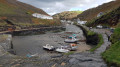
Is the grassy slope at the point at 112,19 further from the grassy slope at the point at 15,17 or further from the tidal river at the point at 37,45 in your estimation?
the grassy slope at the point at 15,17

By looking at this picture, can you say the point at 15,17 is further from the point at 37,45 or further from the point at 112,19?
the point at 112,19

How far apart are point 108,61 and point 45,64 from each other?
22.1ft

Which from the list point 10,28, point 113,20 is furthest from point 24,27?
point 113,20

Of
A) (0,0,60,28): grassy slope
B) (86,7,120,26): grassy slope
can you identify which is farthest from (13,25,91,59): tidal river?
(0,0,60,28): grassy slope

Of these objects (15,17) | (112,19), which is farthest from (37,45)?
(15,17)

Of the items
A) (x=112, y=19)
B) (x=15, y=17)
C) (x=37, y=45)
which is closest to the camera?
(x=37, y=45)

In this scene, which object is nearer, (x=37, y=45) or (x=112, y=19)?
(x=37, y=45)

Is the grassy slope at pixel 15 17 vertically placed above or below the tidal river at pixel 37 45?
above

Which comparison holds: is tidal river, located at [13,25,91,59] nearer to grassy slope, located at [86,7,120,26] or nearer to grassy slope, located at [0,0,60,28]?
grassy slope, located at [86,7,120,26]

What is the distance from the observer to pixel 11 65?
48.9 feet

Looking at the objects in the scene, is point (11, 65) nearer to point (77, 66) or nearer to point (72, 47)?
point (77, 66)

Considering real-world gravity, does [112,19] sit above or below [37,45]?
above

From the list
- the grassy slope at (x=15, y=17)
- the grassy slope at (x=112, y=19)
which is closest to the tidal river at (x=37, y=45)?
the grassy slope at (x=112, y=19)

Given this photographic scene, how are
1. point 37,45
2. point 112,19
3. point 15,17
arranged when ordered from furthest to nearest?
point 15,17 < point 112,19 < point 37,45
